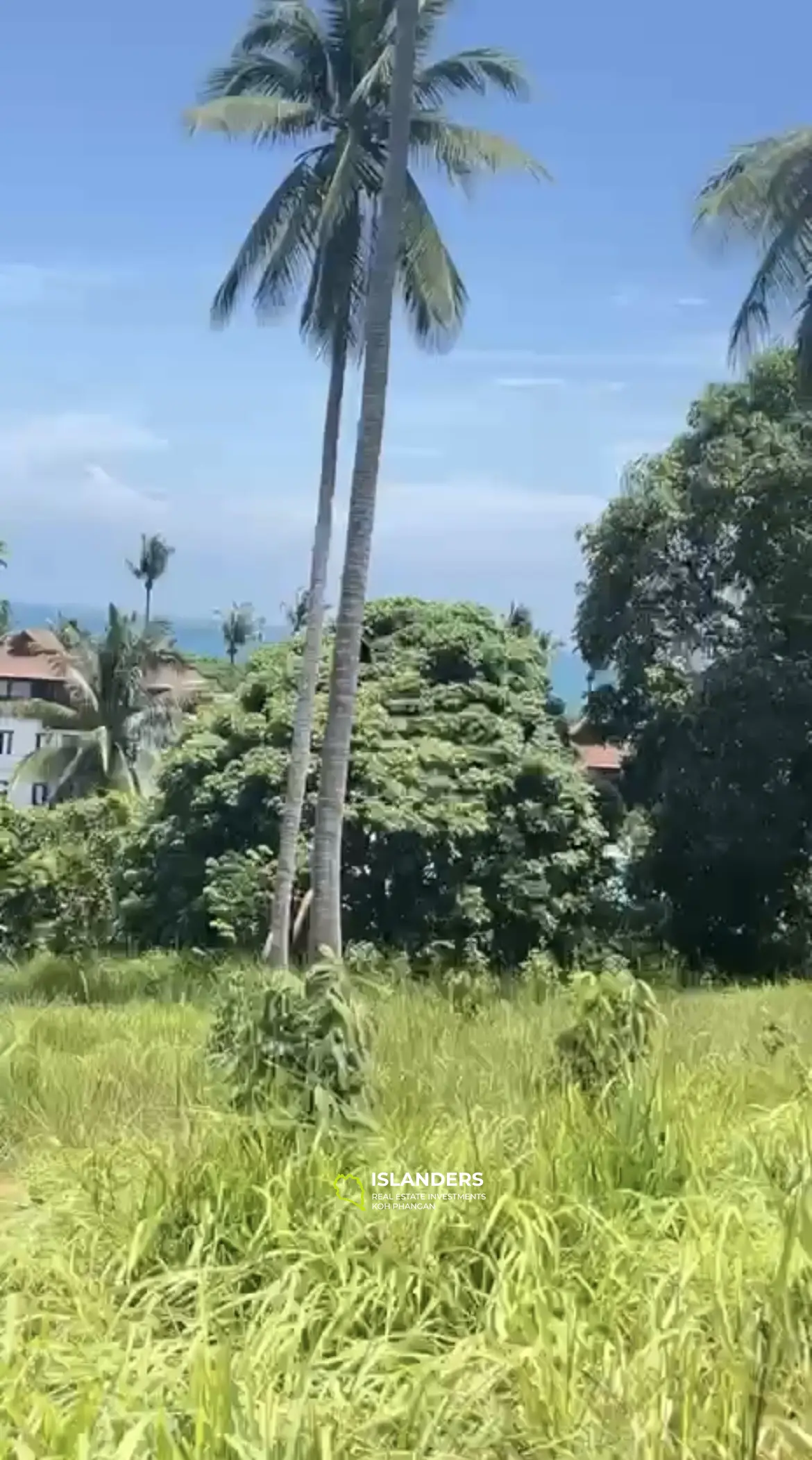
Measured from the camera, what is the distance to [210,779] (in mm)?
20172

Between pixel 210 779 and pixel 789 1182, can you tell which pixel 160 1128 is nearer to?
pixel 789 1182

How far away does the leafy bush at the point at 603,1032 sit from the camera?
19.7 feet

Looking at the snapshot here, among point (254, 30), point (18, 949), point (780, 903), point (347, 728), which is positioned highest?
point (254, 30)

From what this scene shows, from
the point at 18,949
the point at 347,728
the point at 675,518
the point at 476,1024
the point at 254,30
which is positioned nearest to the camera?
the point at 476,1024

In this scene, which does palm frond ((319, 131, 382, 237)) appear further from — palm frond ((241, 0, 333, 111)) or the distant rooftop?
the distant rooftop

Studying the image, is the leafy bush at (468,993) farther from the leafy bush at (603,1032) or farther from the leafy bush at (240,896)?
the leafy bush at (240,896)

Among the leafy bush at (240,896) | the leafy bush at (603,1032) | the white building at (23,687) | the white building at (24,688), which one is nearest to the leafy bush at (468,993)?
the leafy bush at (603,1032)

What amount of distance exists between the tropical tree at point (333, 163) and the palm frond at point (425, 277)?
0.02m

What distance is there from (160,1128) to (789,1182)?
234 cm

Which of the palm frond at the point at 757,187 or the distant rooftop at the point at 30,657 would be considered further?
the distant rooftop at the point at 30,657

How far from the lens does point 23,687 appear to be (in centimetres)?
5406

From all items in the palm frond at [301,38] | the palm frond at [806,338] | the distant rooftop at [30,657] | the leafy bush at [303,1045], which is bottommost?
the leafy bush at [303,1045]

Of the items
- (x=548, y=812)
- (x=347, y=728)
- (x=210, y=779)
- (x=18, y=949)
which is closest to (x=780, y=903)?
(x=548, y=812)

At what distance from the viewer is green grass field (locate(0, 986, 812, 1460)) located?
316 cm
